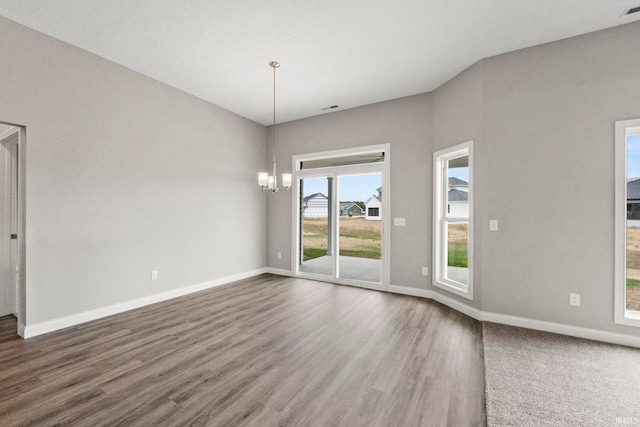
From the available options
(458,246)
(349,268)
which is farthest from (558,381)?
(349,268)

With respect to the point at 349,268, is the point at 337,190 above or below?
above

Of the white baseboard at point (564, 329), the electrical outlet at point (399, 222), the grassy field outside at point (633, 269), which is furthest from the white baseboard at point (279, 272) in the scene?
the grassy field outside at point (633, 269)

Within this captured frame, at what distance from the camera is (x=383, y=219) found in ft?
15.3

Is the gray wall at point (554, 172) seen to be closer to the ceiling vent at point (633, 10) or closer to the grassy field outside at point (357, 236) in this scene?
the ceiling vent at point (633, 10)

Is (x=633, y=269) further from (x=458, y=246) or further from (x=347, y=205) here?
(x=347, y=205)

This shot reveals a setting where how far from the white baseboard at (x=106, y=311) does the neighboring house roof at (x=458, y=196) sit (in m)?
4.15

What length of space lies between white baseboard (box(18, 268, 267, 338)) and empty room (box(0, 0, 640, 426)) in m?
0.02

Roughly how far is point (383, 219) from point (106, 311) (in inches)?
164

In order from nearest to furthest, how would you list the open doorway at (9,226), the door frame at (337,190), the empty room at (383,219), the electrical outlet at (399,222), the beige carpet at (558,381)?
1. the beige carpet at (558,381)
2. the empty room at (383,219)
3. the open doorway at (9,226)
4. the electrical outlet at (399,222)
5. the door frame at (337,190)

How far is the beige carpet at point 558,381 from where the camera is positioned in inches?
69.4

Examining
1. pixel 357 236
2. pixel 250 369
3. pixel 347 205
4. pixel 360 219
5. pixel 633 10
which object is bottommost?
pixel 250 369

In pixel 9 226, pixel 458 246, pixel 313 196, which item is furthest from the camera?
pixel 313 196

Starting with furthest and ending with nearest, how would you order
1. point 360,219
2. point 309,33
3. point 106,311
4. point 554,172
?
point 360,219
point 106,311
point 554,172
point 309,33

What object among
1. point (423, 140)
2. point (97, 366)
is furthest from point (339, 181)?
point (97, 366)
